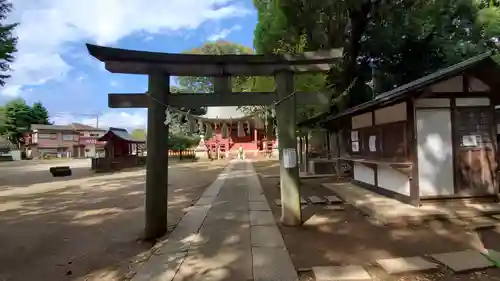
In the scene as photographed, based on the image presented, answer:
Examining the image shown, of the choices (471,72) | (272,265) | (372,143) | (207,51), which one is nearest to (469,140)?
(471,72)

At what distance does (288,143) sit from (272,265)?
7.89ft

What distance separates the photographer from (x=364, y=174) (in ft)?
32.7

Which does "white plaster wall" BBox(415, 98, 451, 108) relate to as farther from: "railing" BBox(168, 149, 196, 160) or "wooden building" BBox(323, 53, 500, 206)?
"railing" BBox(168, 149, 196, 160)

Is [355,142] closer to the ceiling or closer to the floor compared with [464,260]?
closer to the ceiling

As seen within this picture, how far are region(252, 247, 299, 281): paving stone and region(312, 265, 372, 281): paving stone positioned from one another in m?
0.28

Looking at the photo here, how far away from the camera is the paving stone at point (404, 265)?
373 cm

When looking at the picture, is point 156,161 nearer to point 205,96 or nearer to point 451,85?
point 205,96

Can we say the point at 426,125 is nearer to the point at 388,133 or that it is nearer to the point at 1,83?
the point at 388,133

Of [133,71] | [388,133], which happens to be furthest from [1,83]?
[388,133]

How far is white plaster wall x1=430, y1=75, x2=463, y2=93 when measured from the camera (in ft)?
22.3

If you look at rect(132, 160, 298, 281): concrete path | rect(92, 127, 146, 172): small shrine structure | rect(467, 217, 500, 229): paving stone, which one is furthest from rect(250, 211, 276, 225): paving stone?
rect(92, 127, 146, 172): small shrine structure

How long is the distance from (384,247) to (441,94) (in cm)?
405

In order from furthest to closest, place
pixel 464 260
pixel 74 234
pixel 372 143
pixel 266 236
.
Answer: pixel 372 143, pixel 74 234, pixel 266 236, pixel 464 260

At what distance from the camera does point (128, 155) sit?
1052 inches
